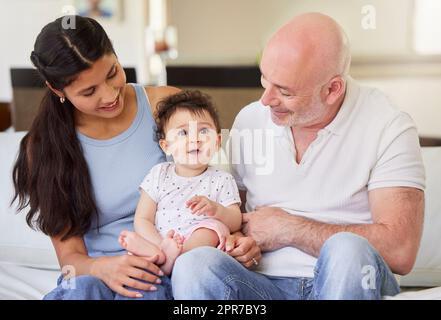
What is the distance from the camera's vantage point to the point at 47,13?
113 centimetres

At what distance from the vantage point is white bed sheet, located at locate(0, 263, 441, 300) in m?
1.01

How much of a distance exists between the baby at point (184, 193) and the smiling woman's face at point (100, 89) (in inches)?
2.9

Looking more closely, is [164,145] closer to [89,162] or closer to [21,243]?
[89,162]

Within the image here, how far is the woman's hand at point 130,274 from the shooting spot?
819 millimetres

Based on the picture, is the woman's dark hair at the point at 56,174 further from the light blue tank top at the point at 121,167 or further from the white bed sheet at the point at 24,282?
the white bed sheet at the point at 24,282

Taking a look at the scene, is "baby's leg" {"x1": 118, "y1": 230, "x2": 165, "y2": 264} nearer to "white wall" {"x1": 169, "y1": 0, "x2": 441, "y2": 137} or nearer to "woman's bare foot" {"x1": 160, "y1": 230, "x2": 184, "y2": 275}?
"woman's bare foot" {"x1": 160, "y1": 230, "x2": 184, "y2": 275}

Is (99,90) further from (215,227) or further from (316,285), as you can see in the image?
(316,285)

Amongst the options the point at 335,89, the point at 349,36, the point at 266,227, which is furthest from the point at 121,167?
the point at 349,36

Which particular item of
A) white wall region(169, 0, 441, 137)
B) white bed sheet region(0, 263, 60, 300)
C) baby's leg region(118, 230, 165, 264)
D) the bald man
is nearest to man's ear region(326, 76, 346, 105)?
the bald man

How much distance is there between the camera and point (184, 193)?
89 cm
